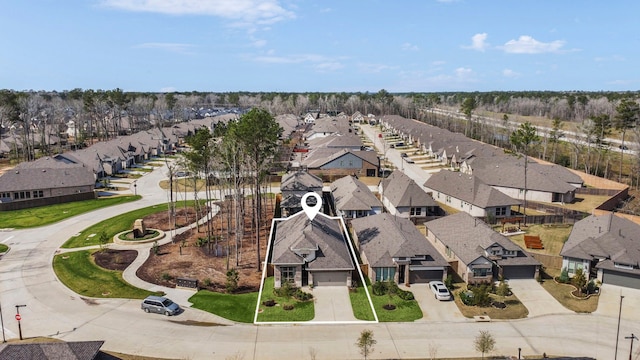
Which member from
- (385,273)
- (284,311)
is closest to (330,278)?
(385,273)

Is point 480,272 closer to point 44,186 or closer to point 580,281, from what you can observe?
point 580,281

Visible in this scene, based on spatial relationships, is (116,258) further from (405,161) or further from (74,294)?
(405,161)

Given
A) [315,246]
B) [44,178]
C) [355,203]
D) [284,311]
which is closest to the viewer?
[284,311]

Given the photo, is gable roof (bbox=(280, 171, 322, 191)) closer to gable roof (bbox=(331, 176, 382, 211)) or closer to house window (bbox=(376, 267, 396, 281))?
gable roof (bbox=(331, 176, 382, 211))

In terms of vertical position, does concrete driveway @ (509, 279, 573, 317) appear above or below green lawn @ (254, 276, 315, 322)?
below

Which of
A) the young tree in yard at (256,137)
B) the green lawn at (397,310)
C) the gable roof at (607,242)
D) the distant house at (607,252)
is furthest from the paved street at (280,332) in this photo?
the young tree in yard at (256,137)

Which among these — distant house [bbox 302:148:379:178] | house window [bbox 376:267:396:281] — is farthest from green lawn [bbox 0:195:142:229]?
house window [bbox 376:267:396:281]
